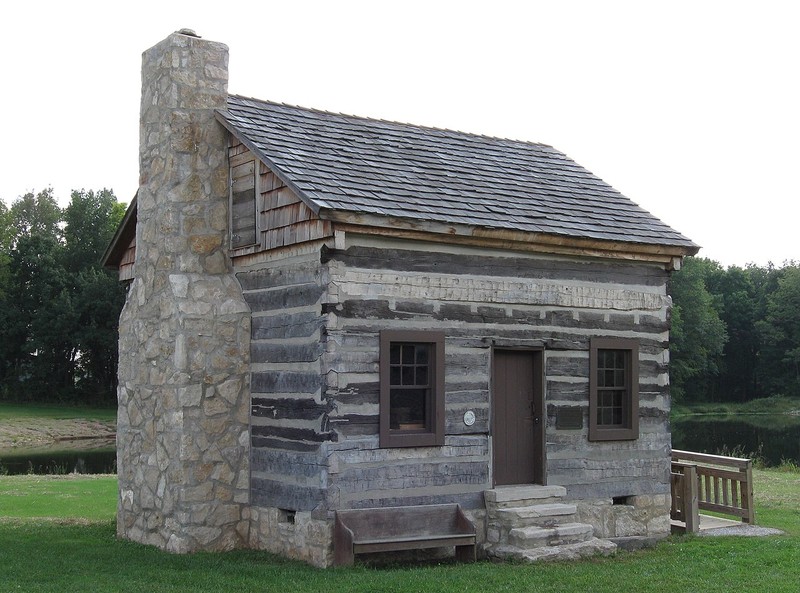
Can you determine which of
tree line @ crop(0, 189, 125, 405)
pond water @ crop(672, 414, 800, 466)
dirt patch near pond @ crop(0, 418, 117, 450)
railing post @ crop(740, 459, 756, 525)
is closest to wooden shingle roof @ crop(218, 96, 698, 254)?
railing post @ crop(740, 459, 756, 525)

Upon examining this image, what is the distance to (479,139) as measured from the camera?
666 inches

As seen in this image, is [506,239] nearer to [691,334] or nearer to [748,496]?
[748,496]

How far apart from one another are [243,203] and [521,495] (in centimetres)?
536

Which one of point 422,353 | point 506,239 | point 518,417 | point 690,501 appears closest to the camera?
point 422,353

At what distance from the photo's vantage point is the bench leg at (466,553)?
1249 cm

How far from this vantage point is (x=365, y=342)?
39.9 feet

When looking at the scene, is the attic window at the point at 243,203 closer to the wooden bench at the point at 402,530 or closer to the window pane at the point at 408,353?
the window pane at the point at 408,353

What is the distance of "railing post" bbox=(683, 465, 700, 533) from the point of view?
48.4 feet

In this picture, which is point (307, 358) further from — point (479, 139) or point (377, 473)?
point (479, 139)

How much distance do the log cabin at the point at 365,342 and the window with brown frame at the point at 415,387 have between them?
0.03 m

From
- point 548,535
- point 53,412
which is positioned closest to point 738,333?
point 53,412

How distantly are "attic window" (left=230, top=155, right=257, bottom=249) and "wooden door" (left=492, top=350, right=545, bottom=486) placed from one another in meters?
3.71

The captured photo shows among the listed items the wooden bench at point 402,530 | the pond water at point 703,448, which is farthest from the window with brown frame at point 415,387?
the pond water at point 703,448

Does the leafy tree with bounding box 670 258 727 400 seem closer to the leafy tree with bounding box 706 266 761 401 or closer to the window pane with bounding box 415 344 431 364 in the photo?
the leafy tree with bounding box 706 266 761 401
